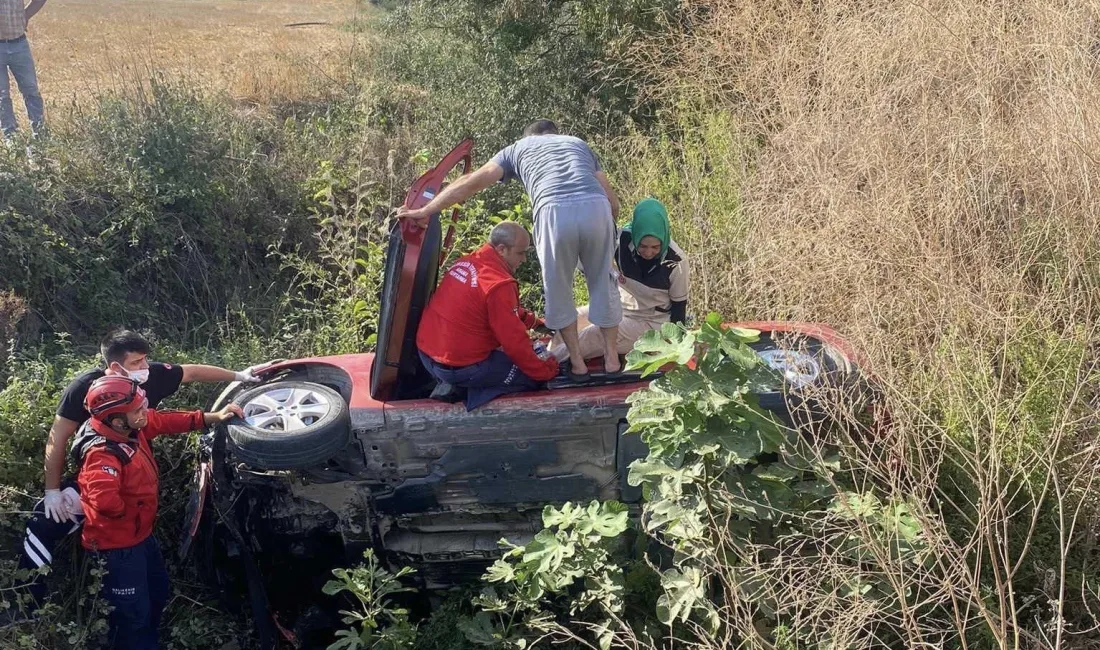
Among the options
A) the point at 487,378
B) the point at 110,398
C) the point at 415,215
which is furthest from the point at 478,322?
the point at 110,398

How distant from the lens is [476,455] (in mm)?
4242

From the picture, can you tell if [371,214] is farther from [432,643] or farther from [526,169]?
[432,643]

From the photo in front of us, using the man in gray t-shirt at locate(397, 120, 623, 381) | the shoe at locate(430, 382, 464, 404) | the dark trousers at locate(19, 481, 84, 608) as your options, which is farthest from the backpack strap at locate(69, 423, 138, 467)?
the man in gray t-shirt at locate(397, 120, 623, 381)

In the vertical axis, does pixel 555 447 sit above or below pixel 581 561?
above

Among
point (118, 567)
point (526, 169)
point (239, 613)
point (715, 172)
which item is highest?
point (526, 169)

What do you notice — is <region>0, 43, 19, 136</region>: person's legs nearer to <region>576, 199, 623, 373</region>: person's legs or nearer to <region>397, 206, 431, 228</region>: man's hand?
<region>397, 206, 431, 228</region>: man's hand

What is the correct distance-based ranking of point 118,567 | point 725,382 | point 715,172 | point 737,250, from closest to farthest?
point 725,382 → point 118,567 → point 737,250 → point 715,172

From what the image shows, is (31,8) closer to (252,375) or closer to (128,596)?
(252,375)

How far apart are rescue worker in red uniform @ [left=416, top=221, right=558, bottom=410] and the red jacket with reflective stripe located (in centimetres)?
124

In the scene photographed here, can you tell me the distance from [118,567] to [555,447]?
7.13 feet

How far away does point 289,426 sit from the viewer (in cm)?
424

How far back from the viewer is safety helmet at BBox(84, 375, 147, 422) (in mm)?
4195

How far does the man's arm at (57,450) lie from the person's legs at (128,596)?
425 millimetres

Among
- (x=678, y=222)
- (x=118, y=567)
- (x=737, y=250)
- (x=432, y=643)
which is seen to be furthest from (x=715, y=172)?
(x=118, y=567)
